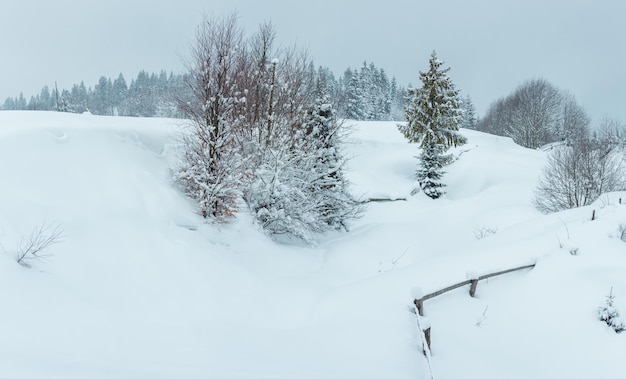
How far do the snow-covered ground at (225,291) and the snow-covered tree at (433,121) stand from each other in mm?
13976

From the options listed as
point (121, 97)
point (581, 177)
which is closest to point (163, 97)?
point (121, 97)

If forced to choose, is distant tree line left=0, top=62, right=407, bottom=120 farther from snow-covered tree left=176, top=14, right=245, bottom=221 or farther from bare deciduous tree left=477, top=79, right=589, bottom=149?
bare deciduous tree left=477, top=79, right=589, bottom=149

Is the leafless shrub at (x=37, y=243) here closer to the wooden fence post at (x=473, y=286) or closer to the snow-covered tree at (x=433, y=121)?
the wooden fence post at (x=473, y=286)

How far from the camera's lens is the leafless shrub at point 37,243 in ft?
18.0

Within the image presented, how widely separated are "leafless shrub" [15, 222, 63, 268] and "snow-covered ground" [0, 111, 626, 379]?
0.12 meters

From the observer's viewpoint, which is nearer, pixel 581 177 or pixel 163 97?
pixel 581 177

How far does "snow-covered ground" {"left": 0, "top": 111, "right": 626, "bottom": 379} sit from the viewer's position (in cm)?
423

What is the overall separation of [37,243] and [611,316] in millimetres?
9824

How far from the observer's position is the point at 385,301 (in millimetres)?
6953

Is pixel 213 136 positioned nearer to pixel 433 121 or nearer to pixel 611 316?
pixel 611 316

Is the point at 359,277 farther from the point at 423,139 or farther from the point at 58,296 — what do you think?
the point at 423,139

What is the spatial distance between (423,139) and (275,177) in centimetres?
→ 1669

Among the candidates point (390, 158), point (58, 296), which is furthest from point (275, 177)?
point (390, 158)

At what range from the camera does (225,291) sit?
8.31 m
